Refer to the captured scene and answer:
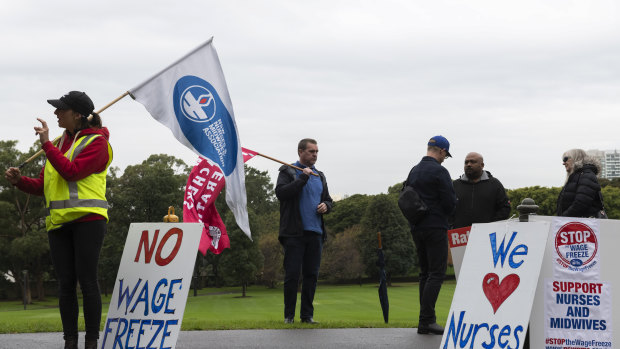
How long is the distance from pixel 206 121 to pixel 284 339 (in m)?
2.38

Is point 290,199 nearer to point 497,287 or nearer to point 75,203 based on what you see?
point 75,203

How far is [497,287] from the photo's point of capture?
6.22 meters

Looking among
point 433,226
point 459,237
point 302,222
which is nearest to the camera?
point 459,237

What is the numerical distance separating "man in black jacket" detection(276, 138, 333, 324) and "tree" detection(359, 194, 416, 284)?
7851cm

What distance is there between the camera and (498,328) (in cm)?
601

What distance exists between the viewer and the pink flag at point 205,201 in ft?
39.0

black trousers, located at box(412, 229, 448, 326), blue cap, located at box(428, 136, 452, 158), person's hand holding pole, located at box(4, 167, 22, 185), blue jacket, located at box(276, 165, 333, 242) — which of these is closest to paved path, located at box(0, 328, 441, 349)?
black trousers, located at box(412, 229, 448, 326)

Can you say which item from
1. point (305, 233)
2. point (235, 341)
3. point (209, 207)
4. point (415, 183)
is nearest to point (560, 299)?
point (415, 183)

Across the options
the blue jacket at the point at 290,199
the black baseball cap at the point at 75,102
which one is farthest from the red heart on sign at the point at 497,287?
the blue jacket at the point at 290,199

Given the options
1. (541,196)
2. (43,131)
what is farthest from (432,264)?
(541,196)

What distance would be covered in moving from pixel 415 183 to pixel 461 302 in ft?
8.77

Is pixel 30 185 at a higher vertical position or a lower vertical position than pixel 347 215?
lower

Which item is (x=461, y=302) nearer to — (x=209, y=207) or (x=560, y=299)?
(x=560, y=299)

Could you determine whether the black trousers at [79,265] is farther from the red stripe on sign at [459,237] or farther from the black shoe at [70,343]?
the red stripe on sign at [459,237]
